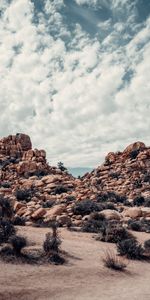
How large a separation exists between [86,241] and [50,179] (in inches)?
836

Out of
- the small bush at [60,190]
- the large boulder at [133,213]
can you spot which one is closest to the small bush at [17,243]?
the large boulder at [133,213]

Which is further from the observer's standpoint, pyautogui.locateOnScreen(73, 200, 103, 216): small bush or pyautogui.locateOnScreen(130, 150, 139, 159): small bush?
pyautogui.locateOnScreen(130, 150, 139, 159): small bush

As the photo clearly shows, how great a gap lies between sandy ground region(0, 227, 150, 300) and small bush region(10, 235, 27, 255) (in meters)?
1.35

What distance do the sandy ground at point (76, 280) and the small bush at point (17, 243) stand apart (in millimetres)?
1346

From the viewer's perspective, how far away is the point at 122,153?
A: 180 ft

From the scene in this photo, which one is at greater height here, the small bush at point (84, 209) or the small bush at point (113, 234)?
the small bush at point (84, 209)

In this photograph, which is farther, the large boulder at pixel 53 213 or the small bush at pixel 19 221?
the large boulder at pixel 53 213

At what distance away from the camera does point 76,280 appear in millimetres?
13328

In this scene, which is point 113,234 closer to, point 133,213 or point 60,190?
point 133,213

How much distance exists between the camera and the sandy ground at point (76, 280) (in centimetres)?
1140

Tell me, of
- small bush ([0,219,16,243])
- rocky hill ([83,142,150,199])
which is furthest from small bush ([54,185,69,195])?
small bush ([0,219,16,243])

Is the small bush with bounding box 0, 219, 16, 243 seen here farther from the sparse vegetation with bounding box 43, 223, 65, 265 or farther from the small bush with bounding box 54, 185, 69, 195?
the small bush with bounding box 54, 185, 69, 195

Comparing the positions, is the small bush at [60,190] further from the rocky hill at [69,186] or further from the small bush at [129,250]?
the small bush at [129,250]

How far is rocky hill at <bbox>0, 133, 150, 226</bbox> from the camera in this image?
26.0m
